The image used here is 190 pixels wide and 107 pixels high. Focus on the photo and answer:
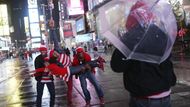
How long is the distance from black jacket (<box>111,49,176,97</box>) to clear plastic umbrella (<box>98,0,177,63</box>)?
8 cm

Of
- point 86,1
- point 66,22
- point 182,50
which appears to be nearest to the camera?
point 182,50

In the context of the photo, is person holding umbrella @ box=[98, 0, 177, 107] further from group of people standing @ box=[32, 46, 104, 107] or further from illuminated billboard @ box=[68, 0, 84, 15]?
illuminated billboard @ box=[68, 0, 84, 15]

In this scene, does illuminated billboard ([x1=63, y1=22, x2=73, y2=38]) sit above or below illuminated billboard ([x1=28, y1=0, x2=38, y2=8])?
below

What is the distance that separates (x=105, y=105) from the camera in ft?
37.1

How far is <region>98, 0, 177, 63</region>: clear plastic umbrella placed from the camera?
3.71 meters

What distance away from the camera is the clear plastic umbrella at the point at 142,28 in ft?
12.2

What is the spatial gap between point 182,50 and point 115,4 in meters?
36.1

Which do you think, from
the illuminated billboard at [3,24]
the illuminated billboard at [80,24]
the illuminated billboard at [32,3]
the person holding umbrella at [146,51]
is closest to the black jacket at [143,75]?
the person holding umbrella at [146,51]

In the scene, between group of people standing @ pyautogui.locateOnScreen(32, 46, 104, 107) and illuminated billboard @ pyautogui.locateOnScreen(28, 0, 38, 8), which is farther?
illuminated billboard @ pyautogui.locateOnScreen(28, 0, 38, 8)

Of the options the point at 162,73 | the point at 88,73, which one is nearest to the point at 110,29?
the point at 162,73

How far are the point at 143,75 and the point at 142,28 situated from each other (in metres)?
0.42

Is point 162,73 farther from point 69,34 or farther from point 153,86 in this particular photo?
point 69,34

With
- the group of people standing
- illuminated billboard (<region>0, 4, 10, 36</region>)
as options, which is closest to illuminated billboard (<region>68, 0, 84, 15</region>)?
illuminated billboard (<region>0, 4, 10, 36</region>)

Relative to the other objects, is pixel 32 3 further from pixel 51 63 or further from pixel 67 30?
pixel 51 63
